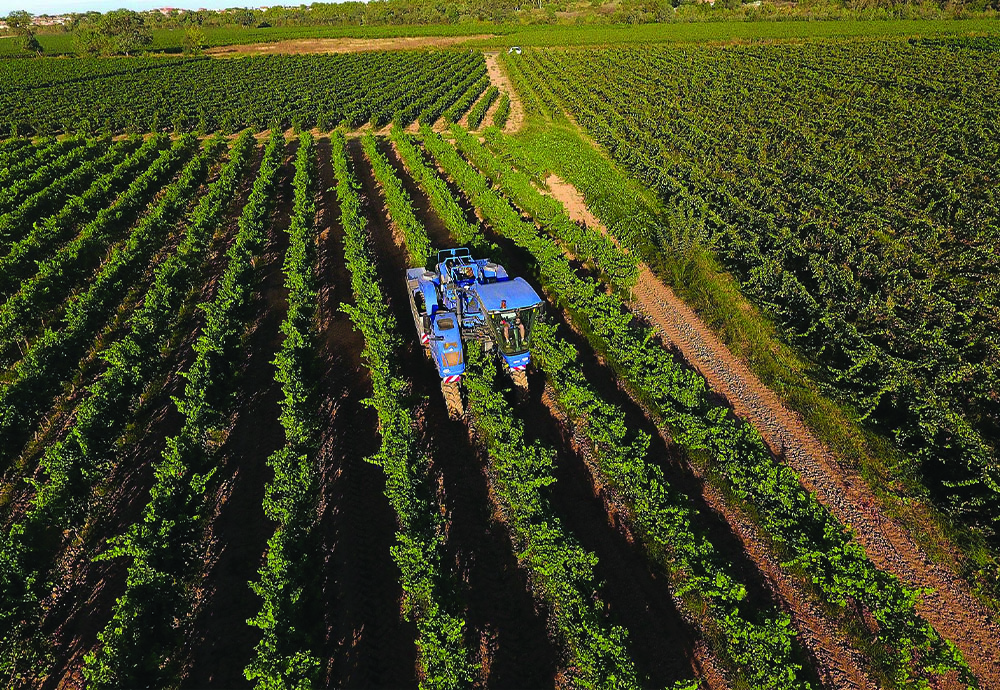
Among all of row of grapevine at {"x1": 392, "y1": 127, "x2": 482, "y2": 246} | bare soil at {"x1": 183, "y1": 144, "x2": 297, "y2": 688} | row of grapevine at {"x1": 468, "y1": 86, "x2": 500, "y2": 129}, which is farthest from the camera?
row of grapevine at {"x1": 468, "y1": 86, "x2": 500, "y2": 129}

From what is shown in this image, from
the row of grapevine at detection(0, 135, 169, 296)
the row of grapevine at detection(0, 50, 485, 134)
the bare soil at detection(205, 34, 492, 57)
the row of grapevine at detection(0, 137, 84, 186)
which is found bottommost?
the row of grapevine at detection(0, 135, 169, 296)

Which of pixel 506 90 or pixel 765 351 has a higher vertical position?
pixel 506 90

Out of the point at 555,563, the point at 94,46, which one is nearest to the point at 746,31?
the point at 555,563

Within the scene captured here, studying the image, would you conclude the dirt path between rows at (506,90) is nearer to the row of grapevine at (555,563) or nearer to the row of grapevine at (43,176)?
the row of grapevine at (43,176)

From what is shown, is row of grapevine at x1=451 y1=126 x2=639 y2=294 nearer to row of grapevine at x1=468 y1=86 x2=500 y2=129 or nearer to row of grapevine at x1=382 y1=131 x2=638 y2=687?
row of grapevine at x1=382 y1=131 x2=638 y2=687

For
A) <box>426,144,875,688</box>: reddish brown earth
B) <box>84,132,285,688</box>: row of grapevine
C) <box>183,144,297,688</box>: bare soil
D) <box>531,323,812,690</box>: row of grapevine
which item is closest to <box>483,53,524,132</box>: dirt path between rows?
<box>183,144,297,688</box>: bare soil

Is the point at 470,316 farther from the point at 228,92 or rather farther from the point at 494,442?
the point at 228,92

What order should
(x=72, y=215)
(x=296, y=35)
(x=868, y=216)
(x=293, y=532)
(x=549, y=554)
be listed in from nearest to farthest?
(x=549, y=554) < (x=293, y=532) < (x=868, y=216) < (x=72, y=215) < (x=296, y=35)

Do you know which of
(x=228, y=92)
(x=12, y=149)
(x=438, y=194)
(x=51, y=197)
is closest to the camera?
(x=438, y=194)

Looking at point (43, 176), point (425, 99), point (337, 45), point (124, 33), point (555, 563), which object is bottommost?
point (555, 563)
